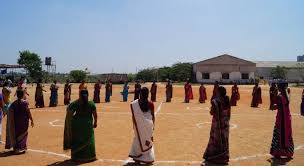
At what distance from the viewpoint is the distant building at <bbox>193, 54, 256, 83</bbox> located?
263 ft

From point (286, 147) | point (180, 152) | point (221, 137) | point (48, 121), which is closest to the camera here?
point (221, 137)

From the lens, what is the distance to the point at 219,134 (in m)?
8.77

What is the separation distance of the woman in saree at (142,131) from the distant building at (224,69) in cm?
7154

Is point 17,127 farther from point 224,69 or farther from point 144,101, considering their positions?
point 224,69

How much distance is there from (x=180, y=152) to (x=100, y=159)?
6.95 ft

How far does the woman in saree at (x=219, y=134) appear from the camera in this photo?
8.77 meters

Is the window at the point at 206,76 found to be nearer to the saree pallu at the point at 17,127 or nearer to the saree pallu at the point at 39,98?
the saree pallu at the point at 39,98

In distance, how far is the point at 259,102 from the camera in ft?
92.1

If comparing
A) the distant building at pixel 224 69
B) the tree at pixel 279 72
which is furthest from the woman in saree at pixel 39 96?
the tree at pixel 279 72

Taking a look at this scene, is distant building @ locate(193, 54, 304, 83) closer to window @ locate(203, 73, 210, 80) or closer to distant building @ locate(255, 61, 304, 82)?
window @ locate(203, 73, 210, 80)

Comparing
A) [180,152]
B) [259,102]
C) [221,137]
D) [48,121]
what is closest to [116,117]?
[48,121]

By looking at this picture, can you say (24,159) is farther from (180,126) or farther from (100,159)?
(180,126)

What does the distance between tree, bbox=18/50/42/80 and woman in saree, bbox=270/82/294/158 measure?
8550 cm

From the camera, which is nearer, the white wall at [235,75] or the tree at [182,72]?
the white wall at [235,75]
